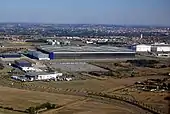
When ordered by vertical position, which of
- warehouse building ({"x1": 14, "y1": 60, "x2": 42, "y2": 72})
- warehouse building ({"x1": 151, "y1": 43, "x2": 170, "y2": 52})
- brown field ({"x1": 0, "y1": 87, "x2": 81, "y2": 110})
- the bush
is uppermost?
the bush

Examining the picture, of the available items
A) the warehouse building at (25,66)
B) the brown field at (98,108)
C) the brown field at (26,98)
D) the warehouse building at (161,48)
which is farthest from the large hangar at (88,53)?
the brown field at (98,108)

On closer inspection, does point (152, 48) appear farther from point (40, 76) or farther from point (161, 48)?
point (40, 76)

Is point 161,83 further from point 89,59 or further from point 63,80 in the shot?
point 89,59

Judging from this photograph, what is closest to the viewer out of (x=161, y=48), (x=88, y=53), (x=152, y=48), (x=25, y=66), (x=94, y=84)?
(x=94, y=84)

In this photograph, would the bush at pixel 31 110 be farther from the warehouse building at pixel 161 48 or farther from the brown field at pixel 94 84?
the warehouse building at pixel 161 48

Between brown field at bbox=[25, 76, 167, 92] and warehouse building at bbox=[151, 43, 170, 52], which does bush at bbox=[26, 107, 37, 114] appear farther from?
warehouse building at bbox=[151, 43, 170, 52]

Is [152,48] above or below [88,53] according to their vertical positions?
below

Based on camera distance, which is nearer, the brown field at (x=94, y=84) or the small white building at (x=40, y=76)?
the brown field at (x=94, y=84)

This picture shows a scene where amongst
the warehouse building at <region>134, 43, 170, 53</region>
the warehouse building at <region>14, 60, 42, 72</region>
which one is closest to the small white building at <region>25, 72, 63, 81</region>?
the warehouse building at <region>14, 60, 42, 72</region>

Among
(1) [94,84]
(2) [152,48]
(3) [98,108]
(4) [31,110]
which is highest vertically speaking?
(4) [31,110]

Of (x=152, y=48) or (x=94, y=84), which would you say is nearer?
(x=94, y=84)

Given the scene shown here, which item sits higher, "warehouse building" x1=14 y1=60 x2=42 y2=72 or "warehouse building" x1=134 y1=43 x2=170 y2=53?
"warehouse building" x1=14 y1=60 x2=42 y2=72

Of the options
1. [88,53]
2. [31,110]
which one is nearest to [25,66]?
[88,53]
